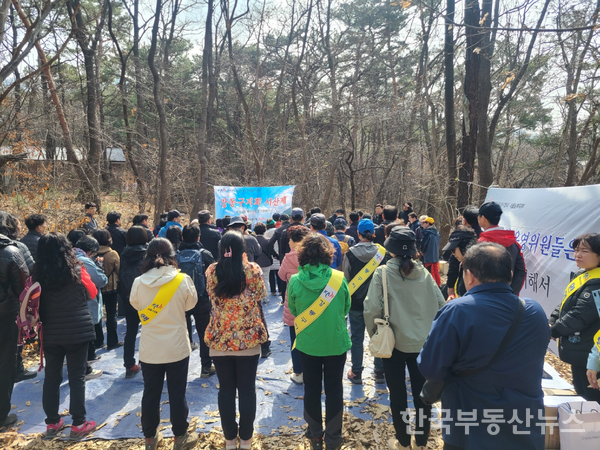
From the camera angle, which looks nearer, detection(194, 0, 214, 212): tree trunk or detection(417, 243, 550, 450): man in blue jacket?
detection(417, 243, 550, 450): man in blue jacket

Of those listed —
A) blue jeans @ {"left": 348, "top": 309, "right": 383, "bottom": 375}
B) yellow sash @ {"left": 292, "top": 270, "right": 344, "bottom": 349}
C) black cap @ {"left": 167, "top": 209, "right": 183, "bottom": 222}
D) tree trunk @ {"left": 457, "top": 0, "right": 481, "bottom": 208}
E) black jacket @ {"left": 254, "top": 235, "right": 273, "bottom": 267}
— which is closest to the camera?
yellow sash @ {"left": 292, "top": 270, "right": 344, "bottom": 349}

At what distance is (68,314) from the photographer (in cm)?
329

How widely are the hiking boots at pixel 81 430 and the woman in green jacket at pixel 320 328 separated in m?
2.07

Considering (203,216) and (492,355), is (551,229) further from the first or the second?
(203,216)

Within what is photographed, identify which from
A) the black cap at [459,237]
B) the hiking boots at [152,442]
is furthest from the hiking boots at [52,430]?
the black cap at [459,237]

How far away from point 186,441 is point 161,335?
1.00 meters

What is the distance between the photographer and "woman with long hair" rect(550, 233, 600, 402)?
2902mm

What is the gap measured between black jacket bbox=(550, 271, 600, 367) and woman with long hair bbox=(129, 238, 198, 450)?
10.4ft

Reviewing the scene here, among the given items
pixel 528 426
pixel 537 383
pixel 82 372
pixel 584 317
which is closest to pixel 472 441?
pixel 528 426

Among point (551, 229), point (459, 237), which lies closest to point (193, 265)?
point (459, 237)

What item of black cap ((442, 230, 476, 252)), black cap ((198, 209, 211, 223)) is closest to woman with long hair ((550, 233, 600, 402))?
black cap ((442, 230, 476, 252))

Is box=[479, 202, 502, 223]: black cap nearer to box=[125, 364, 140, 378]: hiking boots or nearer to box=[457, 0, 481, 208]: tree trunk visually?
box=[125, 364, 140, 378]: hiking boots

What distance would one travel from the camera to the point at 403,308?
118 inches

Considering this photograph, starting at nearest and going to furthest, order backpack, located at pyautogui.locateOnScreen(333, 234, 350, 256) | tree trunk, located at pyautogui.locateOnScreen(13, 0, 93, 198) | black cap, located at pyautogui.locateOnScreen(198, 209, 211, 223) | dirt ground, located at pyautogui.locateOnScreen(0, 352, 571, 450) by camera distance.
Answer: dirt ground, located at pyautogui.locateOnScreen(0, 352, 571, 450), backpack, located at pyautogui.locateOnScreen(333, 234, 350, 256), black cap, located at pyautogui.locateOnScreen(198, 209, 211, 223), tree trunk, located at pyautogui.locateOnScreen(13, 0, 93, 198)
